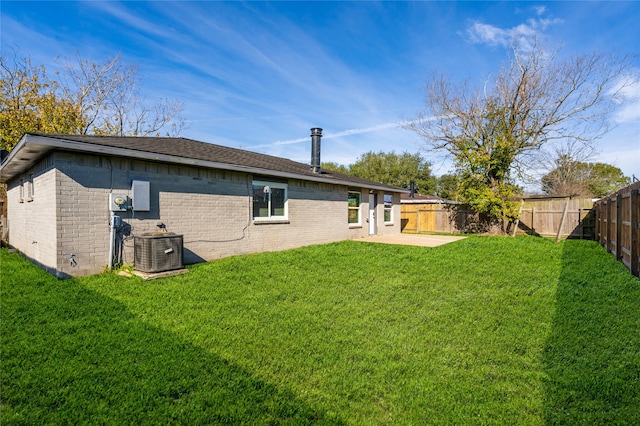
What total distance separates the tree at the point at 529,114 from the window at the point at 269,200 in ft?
33.7

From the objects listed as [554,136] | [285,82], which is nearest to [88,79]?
[285,82]

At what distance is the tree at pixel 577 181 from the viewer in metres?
29.6

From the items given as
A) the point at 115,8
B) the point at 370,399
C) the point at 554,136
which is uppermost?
the point at 115,8

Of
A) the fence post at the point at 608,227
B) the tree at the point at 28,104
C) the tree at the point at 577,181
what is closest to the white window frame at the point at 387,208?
the fence post at the point at 608,227

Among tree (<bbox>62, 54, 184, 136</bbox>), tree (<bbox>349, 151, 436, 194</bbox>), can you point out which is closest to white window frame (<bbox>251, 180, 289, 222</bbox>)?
tree (<bbox>62, 54, 184, 136</bbox>)

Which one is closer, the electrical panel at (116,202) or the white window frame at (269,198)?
the electrical panel at (116,202)

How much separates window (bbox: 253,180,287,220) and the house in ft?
0.10

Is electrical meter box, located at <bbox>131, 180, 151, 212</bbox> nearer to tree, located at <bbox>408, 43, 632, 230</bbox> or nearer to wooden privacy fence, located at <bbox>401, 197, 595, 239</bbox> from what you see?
wooden privacy fence, located at <bbox>401, 197, 595, 239</bbox>

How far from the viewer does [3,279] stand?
20.1 ft

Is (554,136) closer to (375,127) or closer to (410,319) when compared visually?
(375,127)

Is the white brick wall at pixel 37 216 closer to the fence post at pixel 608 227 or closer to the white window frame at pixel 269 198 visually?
the white window frame at pixel 269 198

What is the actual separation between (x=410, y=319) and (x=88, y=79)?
73.0ft

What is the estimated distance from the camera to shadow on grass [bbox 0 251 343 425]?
2.42 m

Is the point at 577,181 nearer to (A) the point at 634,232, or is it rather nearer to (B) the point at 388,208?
(B) the point at 388,208
